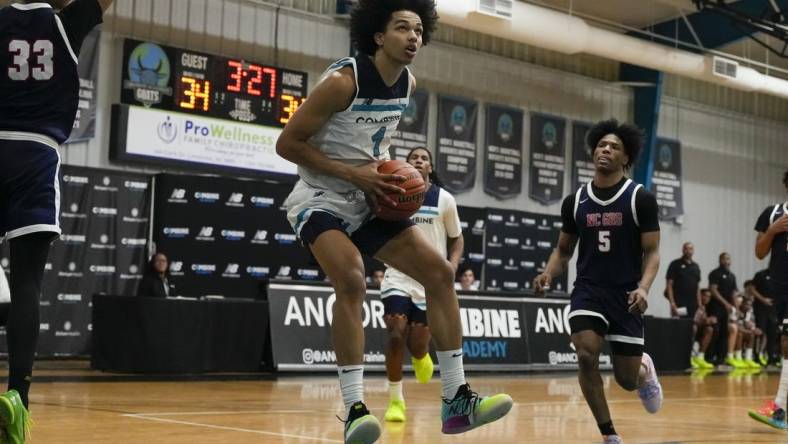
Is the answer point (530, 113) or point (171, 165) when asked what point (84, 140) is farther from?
point (530, 113)

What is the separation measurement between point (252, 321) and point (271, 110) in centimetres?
495

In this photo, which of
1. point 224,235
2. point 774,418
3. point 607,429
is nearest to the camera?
point 607,429

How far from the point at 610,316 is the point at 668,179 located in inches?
701

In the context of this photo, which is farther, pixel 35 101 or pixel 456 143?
pixel 456 143

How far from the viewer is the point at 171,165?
16.6 metres

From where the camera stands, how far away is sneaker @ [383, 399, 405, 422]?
819 centimetres

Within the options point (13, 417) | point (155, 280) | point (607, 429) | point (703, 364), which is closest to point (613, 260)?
point (607, 429)

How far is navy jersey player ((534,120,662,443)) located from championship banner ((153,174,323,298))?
9.37 meters

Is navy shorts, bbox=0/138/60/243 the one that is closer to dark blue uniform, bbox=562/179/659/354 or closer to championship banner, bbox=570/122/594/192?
dark blue uniform, bbox=562/179/659/354

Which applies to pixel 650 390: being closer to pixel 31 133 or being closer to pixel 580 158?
pixel 31 133

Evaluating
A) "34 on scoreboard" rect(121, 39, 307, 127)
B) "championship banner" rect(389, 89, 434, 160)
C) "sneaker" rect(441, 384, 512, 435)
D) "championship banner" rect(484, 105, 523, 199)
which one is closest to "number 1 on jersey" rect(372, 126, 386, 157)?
"sneaker" rect(441, 384, 512, 435)

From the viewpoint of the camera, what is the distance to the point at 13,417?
443 cm

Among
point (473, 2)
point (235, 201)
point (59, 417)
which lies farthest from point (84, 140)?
point (59, 417)

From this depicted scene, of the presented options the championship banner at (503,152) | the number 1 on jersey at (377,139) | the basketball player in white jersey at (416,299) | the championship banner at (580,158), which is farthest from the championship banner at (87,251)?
the number 1 on jersey at (377,139)
